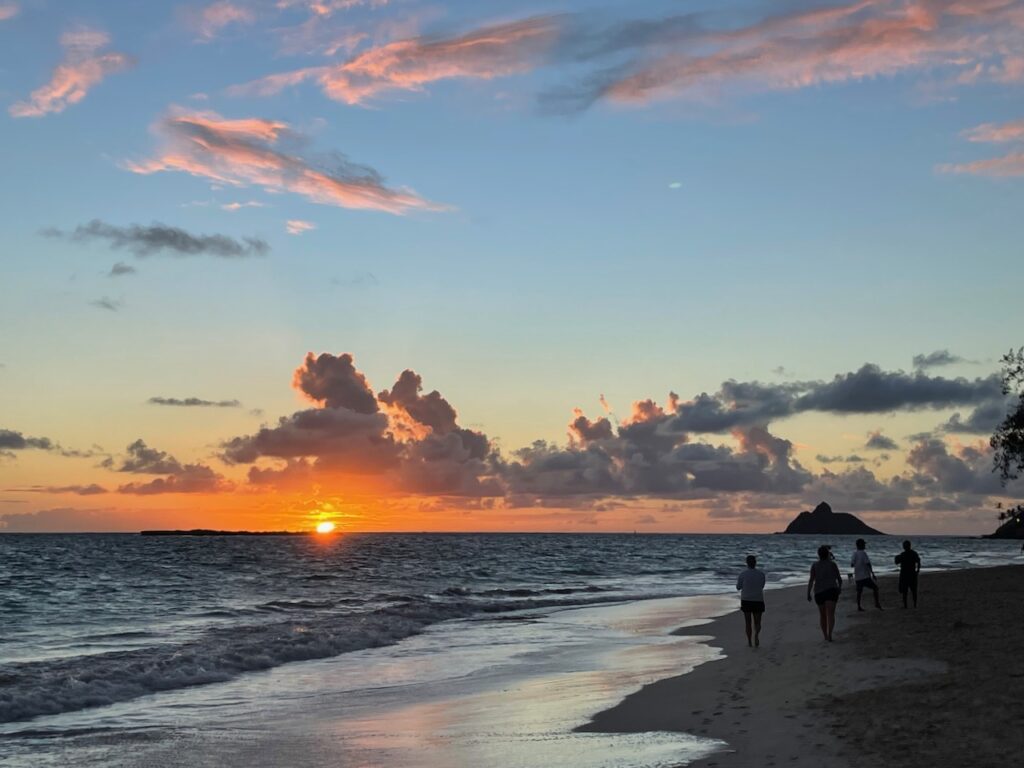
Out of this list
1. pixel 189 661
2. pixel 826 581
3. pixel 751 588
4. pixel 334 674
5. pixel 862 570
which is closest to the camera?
pixel 826 581

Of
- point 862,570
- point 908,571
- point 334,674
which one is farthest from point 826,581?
point 334,674

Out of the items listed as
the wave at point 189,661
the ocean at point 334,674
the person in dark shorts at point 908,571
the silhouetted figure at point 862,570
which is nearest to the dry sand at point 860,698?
the ocean at point 334,674

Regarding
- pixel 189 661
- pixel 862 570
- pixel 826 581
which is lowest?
pixel 189 661

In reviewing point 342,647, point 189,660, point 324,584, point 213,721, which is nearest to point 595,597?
point 324,584

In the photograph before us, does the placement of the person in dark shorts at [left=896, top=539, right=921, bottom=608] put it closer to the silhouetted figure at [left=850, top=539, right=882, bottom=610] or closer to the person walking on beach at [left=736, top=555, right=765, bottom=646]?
the silhouetted figure at [left=850, top=539, right=882, bottom=610]

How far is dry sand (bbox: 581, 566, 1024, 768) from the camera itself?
12102mm

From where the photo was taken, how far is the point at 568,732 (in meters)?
15.6

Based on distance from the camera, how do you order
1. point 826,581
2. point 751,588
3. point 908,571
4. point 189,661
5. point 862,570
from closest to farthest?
point 826,581 → point 751,588 → point 189,661 → point 862,570 → point 908,571

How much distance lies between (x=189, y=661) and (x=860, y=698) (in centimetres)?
1803

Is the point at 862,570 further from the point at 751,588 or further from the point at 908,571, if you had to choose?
the point at 751,588

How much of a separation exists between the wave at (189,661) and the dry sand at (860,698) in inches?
456

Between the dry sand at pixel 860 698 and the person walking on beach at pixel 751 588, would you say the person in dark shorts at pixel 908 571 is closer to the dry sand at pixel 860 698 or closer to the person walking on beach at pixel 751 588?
the dry sand at pixel 860 698

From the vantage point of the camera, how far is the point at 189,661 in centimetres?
2627

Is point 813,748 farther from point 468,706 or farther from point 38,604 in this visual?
point 38,604
